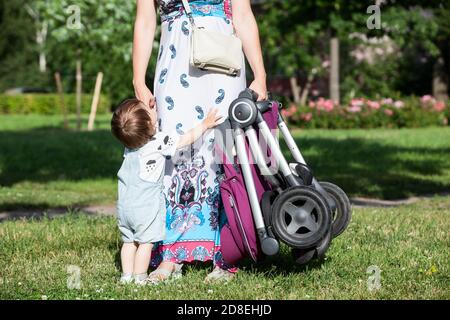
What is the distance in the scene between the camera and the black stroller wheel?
4289 mm

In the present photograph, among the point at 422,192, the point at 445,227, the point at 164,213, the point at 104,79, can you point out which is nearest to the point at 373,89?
the point at 104,79

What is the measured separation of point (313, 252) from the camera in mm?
4352

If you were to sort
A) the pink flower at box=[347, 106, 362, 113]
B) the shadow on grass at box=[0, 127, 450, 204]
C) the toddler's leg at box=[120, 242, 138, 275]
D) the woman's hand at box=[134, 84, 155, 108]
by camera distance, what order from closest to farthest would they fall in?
the toddler's leg at box=[120, 242, 138, 275] → the woman's hand at box=[134, 84, 155, 108] → the shadow on grass at box=[0, 127, 450, 204] → the pink flower at box=[347, 106, 362, 113]

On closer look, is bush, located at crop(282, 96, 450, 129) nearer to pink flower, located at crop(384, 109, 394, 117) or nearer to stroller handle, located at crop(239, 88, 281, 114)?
pink flower, located at crop(384, 109, 394, 117)

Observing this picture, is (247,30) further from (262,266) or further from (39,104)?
(39,104)

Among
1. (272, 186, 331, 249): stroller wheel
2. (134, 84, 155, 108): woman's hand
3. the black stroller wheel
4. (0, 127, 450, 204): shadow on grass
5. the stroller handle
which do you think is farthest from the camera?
(0, 127, 450, 204): shadow on grass

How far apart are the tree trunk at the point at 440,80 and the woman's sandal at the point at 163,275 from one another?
25751 millimetres

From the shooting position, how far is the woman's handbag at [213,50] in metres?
4.67

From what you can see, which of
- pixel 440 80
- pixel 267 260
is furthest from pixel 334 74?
pixel 267 260

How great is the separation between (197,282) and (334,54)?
1932 centimetres

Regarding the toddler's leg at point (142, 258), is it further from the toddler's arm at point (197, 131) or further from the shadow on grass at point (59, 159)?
the shadow on grass at point (59, 159)

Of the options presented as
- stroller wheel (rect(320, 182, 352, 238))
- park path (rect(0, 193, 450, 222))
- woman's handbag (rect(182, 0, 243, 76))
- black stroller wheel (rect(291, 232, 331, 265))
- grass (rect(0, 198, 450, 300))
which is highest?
woman's handbag (rect(182, 0, 243, 76))

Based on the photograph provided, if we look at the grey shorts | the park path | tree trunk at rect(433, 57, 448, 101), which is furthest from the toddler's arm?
tree trunk at rect(433, 57, 448, 101)

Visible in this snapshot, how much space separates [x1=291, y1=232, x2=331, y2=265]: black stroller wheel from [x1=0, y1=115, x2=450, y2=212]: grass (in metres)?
4.87
